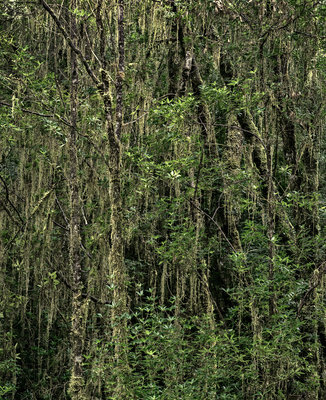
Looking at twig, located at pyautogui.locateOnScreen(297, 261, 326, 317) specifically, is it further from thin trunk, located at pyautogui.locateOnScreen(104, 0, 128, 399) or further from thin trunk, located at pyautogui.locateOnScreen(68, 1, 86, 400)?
thin trunk, located at pyautogui.locateOnScreen(68, 1, 86, 400)

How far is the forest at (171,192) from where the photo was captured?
16.6ft

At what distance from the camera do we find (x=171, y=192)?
19.9ft

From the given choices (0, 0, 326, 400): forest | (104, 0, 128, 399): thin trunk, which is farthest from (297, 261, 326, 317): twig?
(104, 0, 128, 399): thin trunk

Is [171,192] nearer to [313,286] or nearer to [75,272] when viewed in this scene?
[75,272]

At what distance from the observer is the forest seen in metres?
5.07

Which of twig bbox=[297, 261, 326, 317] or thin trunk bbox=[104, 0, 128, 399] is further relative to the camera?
twig bbox=[297, 261, 326, 317]

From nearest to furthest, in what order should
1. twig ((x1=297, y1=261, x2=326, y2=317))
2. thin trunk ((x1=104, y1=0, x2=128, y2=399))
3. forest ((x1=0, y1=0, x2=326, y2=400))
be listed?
1. thin trunk ((x1=104, y1=0, x2=128, y2=399))
2. forest ((x1=0, y1=0, x2=326, y2=400))
3. twig ((x1=297, y1=261, x2=326, y2=317))

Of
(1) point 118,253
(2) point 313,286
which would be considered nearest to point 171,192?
(1) point 118,253

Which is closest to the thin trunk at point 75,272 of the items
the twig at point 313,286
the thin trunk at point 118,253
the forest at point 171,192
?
the forest at point 171,192

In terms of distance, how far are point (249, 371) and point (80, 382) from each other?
5.61 ft

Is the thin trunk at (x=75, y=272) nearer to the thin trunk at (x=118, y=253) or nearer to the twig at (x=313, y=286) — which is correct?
the thin trunk at (x=118, y=253)

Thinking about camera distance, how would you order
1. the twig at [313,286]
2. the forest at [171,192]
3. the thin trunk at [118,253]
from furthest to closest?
the twig at [313,286]
the forest at [171,192]
the thin trunk at [118,253]

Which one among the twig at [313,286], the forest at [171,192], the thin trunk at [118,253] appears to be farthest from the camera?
the twig at [313,286]

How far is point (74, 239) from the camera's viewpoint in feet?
17.4
